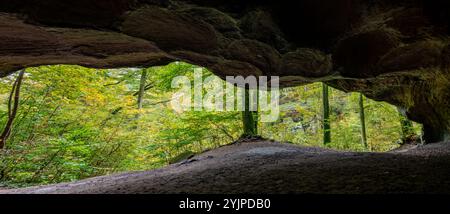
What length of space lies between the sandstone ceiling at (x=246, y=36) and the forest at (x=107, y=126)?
387 centimetres

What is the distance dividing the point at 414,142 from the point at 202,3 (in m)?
9.61

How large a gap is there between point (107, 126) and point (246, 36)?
9.03 m

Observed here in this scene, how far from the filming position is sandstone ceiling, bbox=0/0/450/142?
4.05 meters

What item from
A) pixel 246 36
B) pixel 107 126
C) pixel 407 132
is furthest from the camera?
pixel 107 126

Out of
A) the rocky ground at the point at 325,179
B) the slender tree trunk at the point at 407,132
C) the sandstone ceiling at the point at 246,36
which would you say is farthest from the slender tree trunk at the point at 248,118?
the rocky ground at the point at 325,179

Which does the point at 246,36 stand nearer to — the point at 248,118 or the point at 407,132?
the point at 248,118

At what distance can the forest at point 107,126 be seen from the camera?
901cm

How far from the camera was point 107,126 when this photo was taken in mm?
12273
